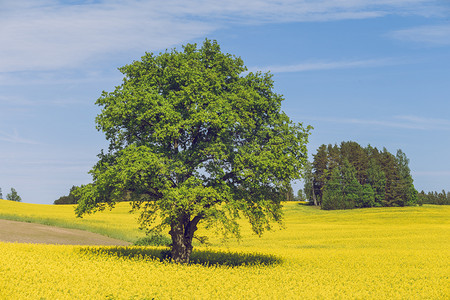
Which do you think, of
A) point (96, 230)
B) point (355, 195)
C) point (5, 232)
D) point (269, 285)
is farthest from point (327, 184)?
point (269, 285)

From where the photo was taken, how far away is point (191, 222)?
26.2 m

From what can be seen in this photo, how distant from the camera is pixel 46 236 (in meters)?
40.0

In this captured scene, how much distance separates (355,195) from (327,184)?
8536 millimetres

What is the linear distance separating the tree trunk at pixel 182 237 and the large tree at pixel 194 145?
0.20 feet

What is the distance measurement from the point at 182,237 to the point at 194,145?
5.68 meters

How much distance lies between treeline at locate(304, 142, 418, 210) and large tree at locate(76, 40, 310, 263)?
89.0 metres

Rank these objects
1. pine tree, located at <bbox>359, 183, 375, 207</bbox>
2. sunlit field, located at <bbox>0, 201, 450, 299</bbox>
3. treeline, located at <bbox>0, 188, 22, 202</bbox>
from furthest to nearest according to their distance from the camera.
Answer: treeline, located at <bbox>0, 188, 22, 202</bbox> → pine tree, located at <bbox>359, 183, 375, 207</bbox> → sunlit field, located at <bbox>0, 201, 450, 299</bbox>

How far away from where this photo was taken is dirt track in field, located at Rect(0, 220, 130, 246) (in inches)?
1496

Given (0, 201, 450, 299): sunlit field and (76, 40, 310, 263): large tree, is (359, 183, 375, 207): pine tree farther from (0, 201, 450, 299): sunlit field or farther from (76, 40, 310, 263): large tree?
(76, 40, 310, 263): large tree

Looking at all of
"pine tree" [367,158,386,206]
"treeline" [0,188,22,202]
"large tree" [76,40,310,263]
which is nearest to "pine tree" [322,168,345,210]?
"pine tree" [367,158,386,206]

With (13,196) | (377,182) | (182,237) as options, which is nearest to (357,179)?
(377,182)

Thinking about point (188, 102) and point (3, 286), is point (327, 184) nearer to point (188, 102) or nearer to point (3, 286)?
point (188, 102)

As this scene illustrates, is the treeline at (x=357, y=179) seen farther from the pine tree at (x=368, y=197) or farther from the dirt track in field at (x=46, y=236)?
the dirt track in field at (x=46, y=236)

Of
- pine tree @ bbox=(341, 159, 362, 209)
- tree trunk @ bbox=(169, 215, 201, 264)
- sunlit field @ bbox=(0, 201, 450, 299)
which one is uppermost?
pine tree @ bbox=(341, 159, 362, 209)
